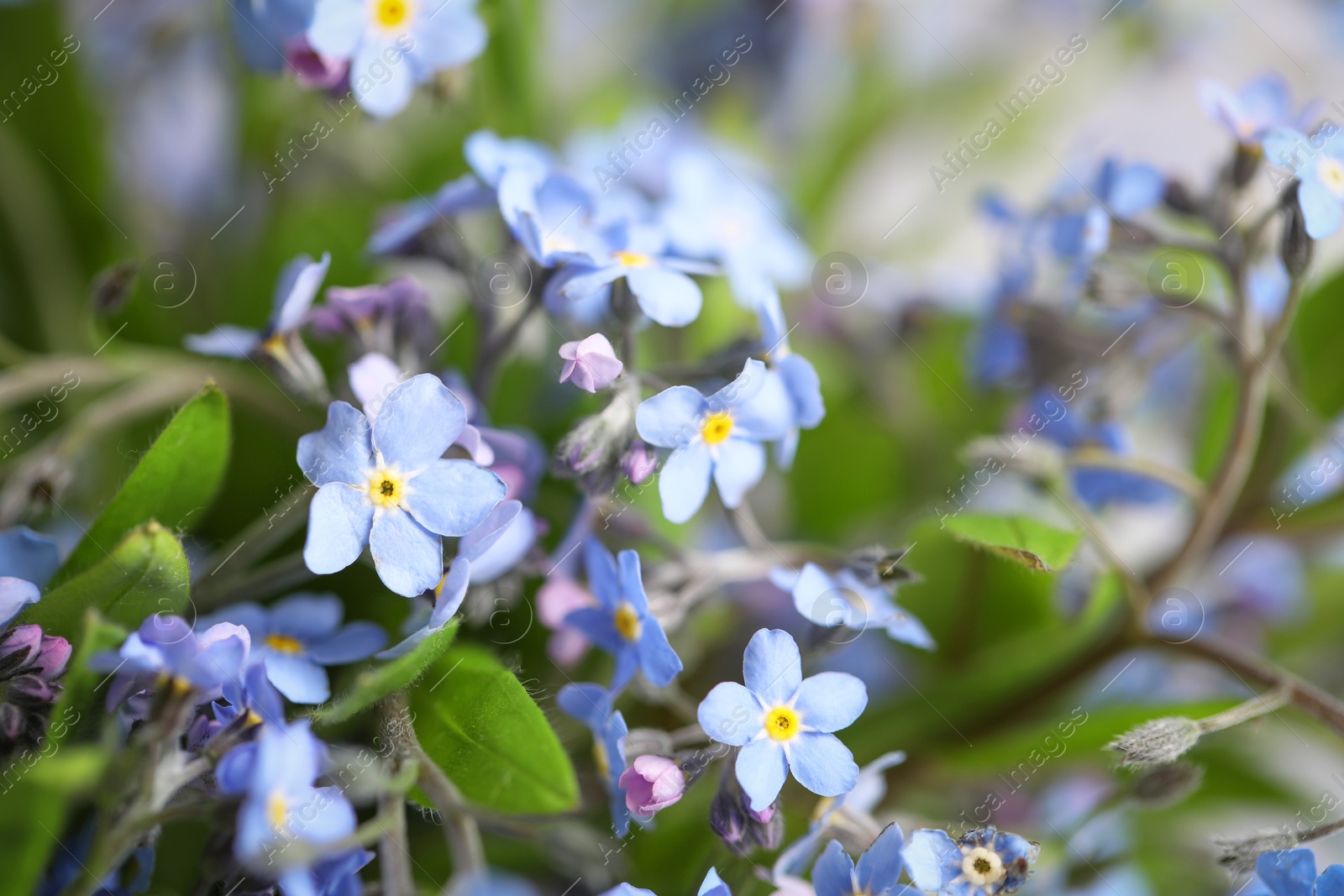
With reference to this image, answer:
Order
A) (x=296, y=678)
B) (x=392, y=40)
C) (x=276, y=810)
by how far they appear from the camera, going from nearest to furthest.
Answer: (x=276, y=810) → (x=296, y=678) → (x=392, y=40)

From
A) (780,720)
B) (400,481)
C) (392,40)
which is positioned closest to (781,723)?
(780,720)

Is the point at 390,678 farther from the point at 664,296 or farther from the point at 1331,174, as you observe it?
the point at 1331,174

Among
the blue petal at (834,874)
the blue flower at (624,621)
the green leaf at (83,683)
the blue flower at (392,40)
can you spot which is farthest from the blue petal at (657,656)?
the blue flower at (392,40)

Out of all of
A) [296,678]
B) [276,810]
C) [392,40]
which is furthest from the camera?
[392,40]

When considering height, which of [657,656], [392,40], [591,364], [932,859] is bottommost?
[932,859]

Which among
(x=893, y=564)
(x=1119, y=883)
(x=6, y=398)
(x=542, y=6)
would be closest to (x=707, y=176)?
(x=542, y=6)

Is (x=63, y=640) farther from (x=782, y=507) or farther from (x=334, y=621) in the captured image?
(x=782, y=507)

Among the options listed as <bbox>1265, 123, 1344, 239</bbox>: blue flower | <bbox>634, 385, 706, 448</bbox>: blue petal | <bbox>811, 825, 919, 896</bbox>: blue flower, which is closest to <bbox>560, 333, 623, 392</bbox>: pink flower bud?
<bbox>634, 385, 706, 448</bbox>: blue petal
